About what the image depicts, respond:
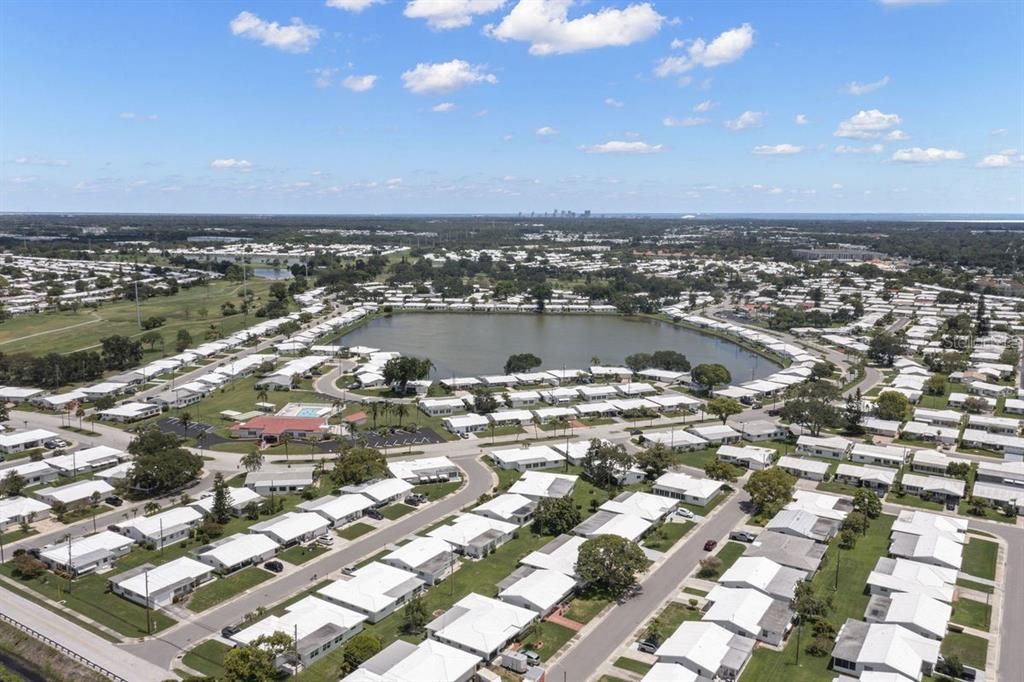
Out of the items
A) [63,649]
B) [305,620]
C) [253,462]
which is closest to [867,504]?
[305,620]

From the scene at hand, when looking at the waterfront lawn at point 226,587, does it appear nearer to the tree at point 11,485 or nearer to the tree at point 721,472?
the tree at point 11,485

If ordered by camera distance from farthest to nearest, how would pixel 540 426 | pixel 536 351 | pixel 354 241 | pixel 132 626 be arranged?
pixel 354 241, pixel 536 351, pixel 540 426, pixel 132 626

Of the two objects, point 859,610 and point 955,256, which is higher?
point 955,256

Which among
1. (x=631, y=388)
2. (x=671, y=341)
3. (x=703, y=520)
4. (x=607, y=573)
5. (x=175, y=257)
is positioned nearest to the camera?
(x=607, y=573)

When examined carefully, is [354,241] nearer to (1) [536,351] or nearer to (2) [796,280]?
(2) [796,280]

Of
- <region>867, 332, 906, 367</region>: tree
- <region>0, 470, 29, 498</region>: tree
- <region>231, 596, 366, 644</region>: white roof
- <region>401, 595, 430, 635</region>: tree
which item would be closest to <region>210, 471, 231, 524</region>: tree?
<region>231, 596, 366, 644</region>: white roof

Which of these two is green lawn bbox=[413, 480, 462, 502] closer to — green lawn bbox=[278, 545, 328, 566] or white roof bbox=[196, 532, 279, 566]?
green lawn bbox=[278, 545, 328, 566]

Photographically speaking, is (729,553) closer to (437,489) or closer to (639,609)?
(639,609)

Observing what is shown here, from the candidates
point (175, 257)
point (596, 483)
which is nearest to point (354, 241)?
point (175, 257)
